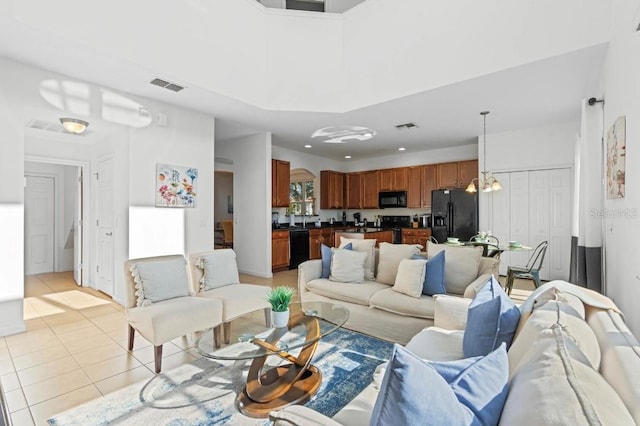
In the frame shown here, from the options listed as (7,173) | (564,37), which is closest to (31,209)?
(7,173)

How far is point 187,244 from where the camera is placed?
15.5 ft

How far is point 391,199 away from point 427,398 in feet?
24.5

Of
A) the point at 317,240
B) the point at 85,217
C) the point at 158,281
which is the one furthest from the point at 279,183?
the point at 158,281

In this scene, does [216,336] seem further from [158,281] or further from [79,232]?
[79,232]

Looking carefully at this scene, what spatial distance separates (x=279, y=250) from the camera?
261 inches

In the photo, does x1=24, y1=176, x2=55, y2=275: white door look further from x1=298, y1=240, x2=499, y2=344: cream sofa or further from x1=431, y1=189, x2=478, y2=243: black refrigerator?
x1=431, y1=189, x2=478, y2=243: black refrigerator

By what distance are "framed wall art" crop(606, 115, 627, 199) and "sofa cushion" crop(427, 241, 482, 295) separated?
3.75ft

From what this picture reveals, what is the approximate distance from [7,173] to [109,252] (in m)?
1.73

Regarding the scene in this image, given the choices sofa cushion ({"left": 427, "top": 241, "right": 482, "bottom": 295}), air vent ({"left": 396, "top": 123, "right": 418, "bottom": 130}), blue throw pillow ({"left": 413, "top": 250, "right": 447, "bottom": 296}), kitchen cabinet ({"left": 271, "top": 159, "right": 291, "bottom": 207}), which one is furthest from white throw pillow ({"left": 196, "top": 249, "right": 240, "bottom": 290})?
air vent ({"left": 396, "top": 123, "right": 418, "bottom": 130})

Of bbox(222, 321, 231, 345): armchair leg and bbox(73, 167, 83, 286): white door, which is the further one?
bbox(73, 167, 83, 286): white door

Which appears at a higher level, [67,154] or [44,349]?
Answer: [67,154]

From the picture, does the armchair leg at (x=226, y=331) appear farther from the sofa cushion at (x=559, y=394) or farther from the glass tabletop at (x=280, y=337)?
the sofa cushion at (x=559, y=394)

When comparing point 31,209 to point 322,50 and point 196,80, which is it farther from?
point 322,50

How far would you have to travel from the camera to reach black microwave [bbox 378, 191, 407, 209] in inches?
312
